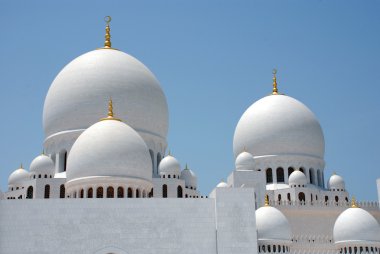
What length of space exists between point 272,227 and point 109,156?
21.9 ft

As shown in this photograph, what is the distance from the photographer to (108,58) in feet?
92.2

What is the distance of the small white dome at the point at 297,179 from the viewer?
96.1 ft

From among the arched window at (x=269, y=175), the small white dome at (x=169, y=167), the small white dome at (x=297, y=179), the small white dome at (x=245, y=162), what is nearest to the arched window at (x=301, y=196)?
the small white dome at (x=297, y=179)

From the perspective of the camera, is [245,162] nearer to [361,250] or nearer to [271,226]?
[271,226]

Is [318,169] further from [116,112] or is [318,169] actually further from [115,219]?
[115,219]

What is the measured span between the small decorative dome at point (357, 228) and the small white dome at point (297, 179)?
5.41 m

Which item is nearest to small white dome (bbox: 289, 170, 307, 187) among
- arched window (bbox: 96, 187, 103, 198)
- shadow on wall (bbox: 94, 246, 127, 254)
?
arched window (bbox: 96, 187, 103, 198)

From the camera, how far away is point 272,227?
73.4 ft

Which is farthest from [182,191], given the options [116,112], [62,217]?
[62,217]

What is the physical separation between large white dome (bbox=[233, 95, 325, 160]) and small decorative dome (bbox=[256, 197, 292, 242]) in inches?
348

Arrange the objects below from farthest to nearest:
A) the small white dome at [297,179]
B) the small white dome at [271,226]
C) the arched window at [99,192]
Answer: the small white dome at [297,179]
the small white dome at [271,226]
the arched window at [99,192]

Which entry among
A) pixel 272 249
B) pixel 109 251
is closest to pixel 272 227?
pixel 272 249

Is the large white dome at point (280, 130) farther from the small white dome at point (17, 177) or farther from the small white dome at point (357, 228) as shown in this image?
the small white dome at point (17, 177)

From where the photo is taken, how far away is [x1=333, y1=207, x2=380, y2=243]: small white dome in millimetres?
23328
